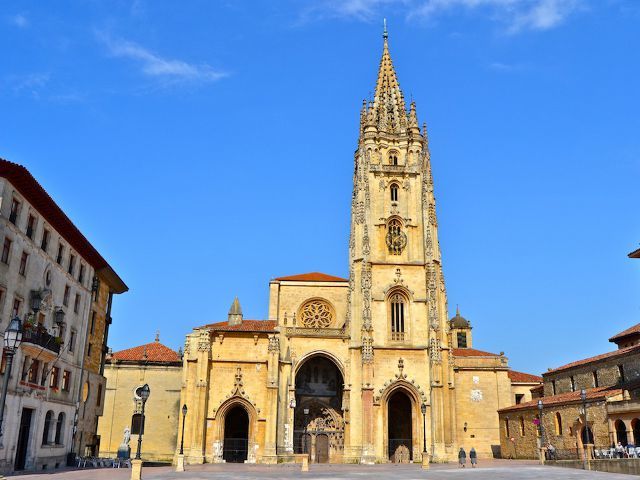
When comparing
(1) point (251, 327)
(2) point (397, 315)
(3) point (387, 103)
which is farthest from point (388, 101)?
(1) point (251, 327)

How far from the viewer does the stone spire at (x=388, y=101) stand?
54.7 metres

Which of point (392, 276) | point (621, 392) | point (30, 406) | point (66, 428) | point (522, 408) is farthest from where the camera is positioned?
point (392, 276)

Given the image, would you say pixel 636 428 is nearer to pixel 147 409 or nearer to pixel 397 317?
pixel 397 317

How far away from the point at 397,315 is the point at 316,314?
8376 millimetres

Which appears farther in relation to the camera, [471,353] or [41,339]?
[471,353]

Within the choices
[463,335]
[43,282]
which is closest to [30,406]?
[43,282]

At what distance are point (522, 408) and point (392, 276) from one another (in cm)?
1366

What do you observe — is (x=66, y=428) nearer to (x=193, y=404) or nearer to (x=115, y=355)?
(x=193, y=404)

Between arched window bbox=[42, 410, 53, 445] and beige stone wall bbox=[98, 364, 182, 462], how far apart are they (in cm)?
1909

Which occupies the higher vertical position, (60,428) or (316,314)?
(316,314)

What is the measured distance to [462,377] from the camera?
4841 centimetres

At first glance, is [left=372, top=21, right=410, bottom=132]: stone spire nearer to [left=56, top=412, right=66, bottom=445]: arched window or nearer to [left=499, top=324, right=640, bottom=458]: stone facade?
[left=499, top=324, right=640, bottom=458]: stone facade

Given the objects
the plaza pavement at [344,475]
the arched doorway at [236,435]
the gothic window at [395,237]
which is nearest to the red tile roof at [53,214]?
the plaza pavement at [344,475]

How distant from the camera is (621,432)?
3381 cm
